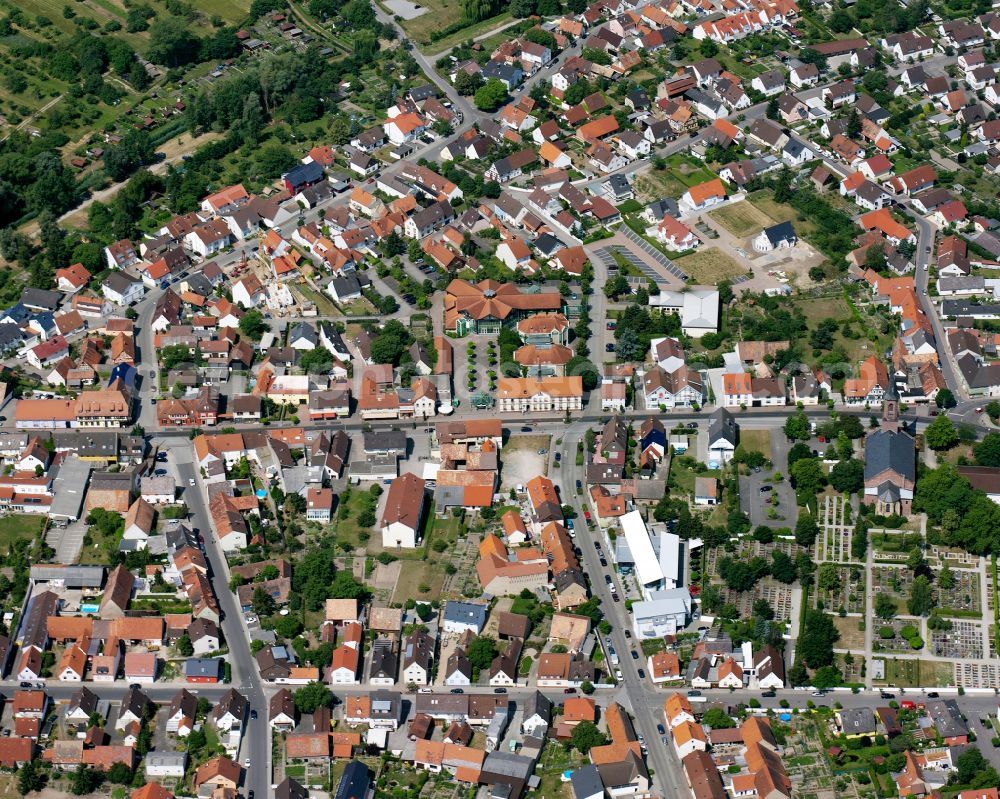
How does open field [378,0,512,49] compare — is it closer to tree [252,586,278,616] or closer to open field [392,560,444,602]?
open field [392,560,444,602]

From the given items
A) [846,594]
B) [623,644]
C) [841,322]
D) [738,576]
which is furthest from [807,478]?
[841,322]

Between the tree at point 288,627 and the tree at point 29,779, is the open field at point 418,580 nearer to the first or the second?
the tree at point 288,627

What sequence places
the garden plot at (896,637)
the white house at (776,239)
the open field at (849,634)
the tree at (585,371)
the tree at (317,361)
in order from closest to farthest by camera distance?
the garden plot at (896,637), the open field at (849,634), the tree at (585,371), the tree at (317,361), the white house at (776,239)

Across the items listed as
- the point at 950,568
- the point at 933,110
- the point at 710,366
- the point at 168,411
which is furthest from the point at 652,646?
the point at 933,110

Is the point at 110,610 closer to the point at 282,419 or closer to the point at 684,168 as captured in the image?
the point at 282,419

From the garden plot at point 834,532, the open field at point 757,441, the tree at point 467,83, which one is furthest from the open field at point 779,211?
the garden plot at point 834,532

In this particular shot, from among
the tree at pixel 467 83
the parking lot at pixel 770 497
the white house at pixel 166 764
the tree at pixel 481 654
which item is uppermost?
the tree at pixel 467 83
